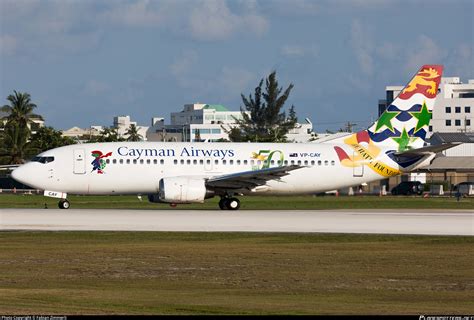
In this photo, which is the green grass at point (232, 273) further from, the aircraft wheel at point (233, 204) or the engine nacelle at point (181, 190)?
the aircraft wheel at point (233, 204)

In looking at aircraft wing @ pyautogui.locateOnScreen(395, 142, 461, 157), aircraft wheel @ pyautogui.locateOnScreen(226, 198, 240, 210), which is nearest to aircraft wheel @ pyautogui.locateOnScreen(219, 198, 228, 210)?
aircraft wheel @ pyautogui.locateOnScreen(226, 198, 240, 210)

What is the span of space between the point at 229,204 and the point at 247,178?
1.74 meters

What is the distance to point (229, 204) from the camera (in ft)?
176

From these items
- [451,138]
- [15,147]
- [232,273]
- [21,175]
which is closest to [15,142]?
[15,147]

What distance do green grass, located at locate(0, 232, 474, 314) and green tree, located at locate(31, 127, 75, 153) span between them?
94.1m

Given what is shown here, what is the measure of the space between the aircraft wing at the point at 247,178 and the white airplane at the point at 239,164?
5 centimetres

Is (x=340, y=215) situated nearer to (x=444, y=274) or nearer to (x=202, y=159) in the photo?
(x=202, y=159)

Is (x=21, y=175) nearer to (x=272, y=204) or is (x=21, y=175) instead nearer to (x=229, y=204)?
(x=229, y=204)

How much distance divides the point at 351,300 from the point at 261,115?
15123 cm

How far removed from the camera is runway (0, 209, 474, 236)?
3806 cm

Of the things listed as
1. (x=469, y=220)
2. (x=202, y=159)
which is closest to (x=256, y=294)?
(x=469, y=220)

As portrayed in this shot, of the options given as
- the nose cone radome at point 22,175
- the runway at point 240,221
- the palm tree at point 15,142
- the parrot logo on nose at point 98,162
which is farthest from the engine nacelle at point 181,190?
the palm tree at point 15,142

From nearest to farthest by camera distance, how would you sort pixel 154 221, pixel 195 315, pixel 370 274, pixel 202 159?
pixel 195 315, pixel 370 274, pixel 154 221, pixel 202 159

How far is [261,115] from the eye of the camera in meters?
171
